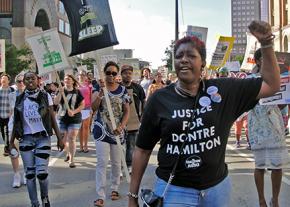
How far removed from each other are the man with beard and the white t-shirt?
251 centimetres

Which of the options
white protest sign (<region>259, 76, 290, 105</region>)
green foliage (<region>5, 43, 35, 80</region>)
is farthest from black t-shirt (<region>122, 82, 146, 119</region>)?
green foliage (<region>5, 43, 35, 80</region>)

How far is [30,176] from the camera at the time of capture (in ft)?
19.9

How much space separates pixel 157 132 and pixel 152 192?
14.6 inches

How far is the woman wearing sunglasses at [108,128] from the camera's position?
639 centimetres

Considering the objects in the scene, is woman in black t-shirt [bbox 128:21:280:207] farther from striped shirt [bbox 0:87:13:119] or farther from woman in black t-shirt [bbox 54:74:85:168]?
woman in black t-shirt [bbox 54:74:85:168]

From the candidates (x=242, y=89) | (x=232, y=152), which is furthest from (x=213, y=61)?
(x=242, y=89)

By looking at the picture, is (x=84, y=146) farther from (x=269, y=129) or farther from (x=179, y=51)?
(x=179, y=51)

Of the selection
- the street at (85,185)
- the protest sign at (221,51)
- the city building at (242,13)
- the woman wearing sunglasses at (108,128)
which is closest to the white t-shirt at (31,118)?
the woman wearing sunglasses at (108,128)

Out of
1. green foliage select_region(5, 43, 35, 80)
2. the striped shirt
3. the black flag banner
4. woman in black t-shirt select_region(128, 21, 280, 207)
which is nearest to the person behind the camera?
woman in black t-shirt select_region(128, 21, 280, 207)

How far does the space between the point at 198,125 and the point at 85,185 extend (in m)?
5.11

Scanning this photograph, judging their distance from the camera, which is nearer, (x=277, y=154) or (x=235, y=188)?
(x=277, y=154)

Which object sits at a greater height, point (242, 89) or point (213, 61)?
point (213, 61)

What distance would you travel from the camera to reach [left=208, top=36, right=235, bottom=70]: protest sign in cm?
1452

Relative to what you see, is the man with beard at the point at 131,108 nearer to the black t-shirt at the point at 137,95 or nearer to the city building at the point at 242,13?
the black t-shirt at the point at 137,95
